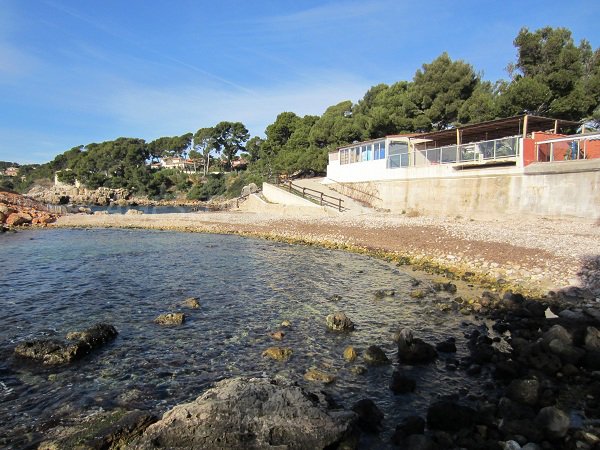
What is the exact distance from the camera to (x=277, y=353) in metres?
8.80

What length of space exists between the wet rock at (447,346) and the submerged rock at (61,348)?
775cm

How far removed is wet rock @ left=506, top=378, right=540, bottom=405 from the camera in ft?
21.0

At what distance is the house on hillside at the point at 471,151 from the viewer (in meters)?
23.3

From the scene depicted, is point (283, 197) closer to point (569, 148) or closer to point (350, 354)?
point (569, 148)

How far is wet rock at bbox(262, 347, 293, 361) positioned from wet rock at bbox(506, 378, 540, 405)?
4.29 metres

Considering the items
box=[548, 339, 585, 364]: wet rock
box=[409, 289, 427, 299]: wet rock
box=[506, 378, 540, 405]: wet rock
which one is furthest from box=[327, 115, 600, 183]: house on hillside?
box=[506, 378, 540, 405]: wet rock

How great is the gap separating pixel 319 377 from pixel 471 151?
23.0 metres

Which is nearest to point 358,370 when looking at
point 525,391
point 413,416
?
point 413,416

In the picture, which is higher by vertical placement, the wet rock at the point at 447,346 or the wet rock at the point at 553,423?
the wet rock at the point at 553,423

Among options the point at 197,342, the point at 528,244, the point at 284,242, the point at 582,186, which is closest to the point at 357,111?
the point at 284,242

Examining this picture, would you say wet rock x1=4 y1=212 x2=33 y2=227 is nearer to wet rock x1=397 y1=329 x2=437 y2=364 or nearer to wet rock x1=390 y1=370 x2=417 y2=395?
wet rock x1=397 y1=329 x2=437 y2=364

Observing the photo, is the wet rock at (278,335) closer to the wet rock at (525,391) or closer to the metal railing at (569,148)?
the wet rock at (525,391)

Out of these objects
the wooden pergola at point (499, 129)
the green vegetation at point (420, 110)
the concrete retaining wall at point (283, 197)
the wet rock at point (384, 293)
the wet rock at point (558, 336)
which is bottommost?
the wet rock at point (384, 293)

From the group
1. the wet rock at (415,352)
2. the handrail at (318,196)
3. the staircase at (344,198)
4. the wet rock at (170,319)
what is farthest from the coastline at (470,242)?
the wet rock at (170,319)
